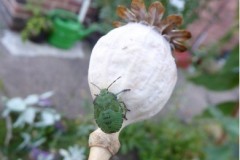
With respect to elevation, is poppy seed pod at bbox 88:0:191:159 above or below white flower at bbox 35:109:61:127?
above

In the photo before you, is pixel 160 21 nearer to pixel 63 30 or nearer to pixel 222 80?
pixel 222 80

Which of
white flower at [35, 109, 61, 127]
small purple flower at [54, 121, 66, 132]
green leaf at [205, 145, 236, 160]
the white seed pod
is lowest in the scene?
small purple flower at [54, 121, 66, 132]

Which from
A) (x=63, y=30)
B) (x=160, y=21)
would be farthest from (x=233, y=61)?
(x=63, y=30)

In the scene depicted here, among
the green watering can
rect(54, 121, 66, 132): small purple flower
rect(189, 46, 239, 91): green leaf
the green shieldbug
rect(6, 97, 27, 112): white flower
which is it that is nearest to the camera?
the green shieldbug

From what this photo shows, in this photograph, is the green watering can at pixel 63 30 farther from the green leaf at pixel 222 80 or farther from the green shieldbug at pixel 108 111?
the green shieldbug at pixel 108 111

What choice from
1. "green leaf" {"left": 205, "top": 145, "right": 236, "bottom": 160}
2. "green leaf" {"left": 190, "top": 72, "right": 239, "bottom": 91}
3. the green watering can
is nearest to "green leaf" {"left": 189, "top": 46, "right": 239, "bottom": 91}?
"green leaf" {"left": 190, "top": 72, "right": 239, "bottom": 91}

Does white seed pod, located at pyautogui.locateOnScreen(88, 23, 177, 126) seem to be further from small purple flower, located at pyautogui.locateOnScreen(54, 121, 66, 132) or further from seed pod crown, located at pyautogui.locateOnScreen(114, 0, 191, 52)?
small purple flower, located at pyautogui.locateOnScreen(54, 121, 66, 132)

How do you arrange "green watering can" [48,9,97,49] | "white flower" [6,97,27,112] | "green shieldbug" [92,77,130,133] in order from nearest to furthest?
"green shieldbug" [92,77,130,133] → "white flower" [6,97,27,112] → "green watering can" [48,9,97,49]
